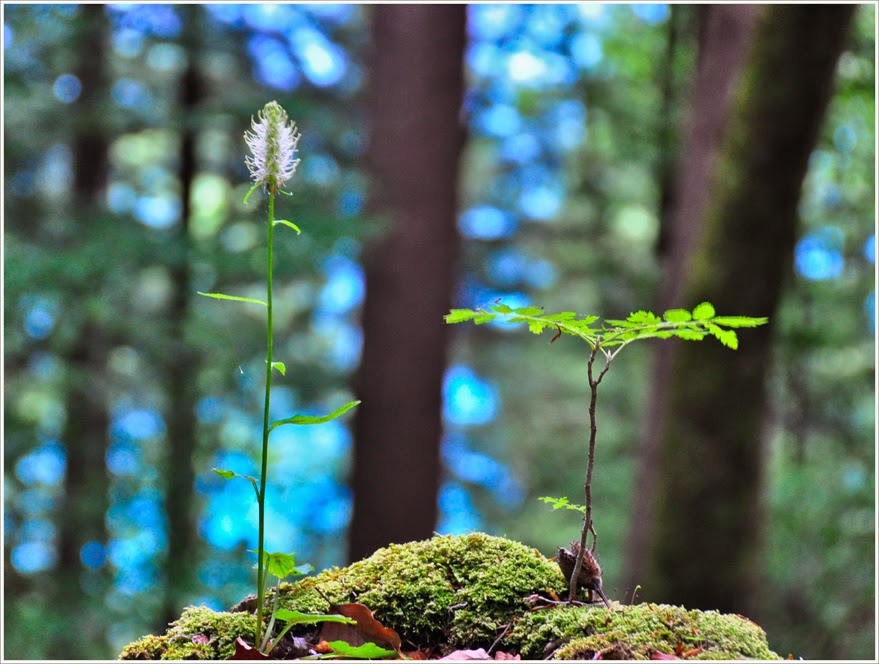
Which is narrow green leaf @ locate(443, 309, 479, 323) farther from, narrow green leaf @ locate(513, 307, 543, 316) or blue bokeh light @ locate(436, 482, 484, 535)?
blue bokeh light @ locate(436, 482, 484, 535)

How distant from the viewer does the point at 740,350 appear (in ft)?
12.9

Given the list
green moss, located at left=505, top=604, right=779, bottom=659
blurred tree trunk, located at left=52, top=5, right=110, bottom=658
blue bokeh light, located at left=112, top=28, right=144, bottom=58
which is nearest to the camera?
green moss, located at left=505, top=604, right=779, bottom=659

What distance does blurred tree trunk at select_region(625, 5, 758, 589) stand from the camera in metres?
4.17

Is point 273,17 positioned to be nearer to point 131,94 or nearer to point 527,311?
point 131,94

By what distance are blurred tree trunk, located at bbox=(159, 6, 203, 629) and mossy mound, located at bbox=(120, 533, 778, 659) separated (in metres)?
4.66

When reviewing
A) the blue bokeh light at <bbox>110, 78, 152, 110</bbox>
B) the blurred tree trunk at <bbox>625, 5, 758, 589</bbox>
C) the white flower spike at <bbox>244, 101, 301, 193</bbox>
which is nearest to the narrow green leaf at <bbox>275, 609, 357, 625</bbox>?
the white flower spike at <bbox>244, 101, 301, 193</bbox>

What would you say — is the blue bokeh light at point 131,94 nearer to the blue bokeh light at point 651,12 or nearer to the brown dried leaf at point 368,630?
the blue bokeh light at point 651,12

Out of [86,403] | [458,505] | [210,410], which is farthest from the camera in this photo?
[458,505]

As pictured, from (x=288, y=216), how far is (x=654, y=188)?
15.1 ft

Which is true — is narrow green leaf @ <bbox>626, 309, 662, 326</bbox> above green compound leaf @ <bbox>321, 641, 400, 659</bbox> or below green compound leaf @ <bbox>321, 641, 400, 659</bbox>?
above

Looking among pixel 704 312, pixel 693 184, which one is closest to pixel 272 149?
pixel 704 312

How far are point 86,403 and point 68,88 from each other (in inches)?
118

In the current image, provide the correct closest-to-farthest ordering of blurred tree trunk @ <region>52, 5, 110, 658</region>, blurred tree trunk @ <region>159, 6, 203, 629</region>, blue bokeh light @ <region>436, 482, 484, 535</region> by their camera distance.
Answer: blurred tree trunk @ <region>159, 6, 203, 629</region> → blurred tree trunk @ <region>52, 5, 110, 658</region> → blue bokeh light @ <region>436, 482, 484, 535</region>

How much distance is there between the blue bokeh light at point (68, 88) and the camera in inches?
258
